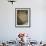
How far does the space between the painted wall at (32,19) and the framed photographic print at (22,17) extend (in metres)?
0.12

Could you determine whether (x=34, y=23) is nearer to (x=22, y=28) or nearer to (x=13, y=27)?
(x=22, y=28)

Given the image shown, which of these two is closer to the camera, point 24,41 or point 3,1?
point 24,41

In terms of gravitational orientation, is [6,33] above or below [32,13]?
below

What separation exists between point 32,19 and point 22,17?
0.42 meters

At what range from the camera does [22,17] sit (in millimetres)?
5355

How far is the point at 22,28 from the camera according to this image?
5.34m

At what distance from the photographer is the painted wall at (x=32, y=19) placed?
530 centimetres

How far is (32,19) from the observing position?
5301 mm

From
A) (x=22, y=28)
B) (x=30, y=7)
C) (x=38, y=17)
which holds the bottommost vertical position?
(x=22, y=28)

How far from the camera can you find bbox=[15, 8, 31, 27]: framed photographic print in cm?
532

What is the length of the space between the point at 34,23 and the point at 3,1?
154 cm

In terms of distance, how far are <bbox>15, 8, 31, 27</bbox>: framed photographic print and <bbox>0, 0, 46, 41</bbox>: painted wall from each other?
122 mm

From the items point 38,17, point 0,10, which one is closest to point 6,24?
point 0,10

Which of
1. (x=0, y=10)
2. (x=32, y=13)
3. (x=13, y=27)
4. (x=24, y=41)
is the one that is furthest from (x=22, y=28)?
(x=24, y=41)
